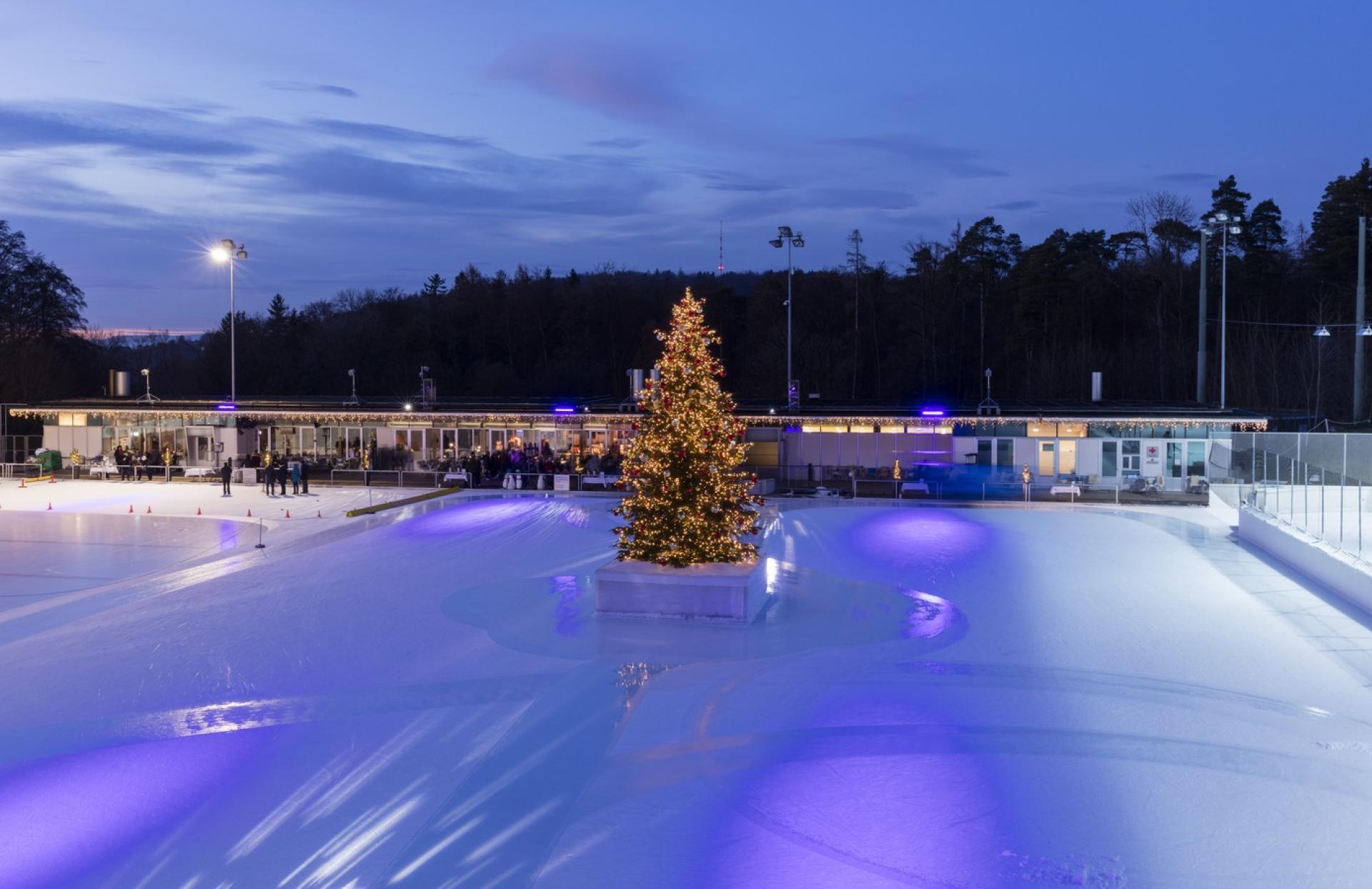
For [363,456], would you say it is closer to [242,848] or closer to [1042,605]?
[1042,605]

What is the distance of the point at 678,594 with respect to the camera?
13500 millimetres

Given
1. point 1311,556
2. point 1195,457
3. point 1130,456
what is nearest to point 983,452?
point 1130,456

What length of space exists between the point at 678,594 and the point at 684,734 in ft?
15.4

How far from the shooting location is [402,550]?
1905 cm

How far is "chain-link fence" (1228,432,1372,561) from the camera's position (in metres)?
15.3

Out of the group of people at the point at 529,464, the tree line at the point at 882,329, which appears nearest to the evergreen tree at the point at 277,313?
the tree line at the point at 882,329

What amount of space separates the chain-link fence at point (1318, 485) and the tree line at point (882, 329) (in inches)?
821

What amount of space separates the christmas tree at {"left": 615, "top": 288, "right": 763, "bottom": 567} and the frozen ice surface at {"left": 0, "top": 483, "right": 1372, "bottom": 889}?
3.84 feet

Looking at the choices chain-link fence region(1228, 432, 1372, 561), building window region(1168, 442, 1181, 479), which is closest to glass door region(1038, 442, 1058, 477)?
building window region(1168, 442, 1181, 479)

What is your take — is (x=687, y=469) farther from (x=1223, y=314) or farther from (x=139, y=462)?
(x=139, y=462)

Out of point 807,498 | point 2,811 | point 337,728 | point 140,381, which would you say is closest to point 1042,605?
point 337,728

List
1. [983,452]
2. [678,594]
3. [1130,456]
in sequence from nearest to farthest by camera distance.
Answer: [678,594] < [1130,456] < [983,452]

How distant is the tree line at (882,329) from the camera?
1923 inches

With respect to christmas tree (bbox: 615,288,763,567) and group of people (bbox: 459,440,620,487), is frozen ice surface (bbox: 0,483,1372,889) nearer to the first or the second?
christmas tree (bbox: 615,288,763,567)
